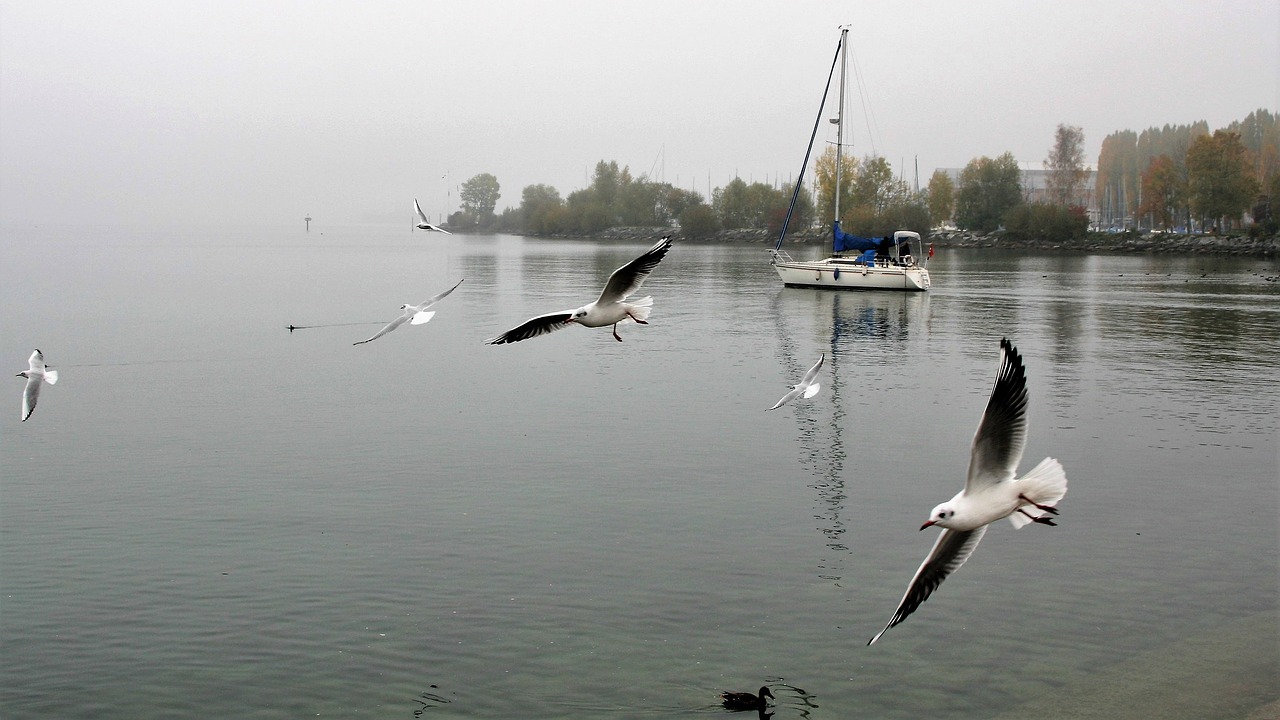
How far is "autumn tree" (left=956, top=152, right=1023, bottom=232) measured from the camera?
565ft

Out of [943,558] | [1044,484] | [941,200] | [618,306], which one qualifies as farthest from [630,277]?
[941,200]

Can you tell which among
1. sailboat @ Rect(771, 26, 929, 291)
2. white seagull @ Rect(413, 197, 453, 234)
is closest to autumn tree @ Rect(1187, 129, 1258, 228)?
sailboat @ Rect(771, 26, 929, 291)

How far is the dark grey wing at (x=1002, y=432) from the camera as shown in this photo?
28.4 ft

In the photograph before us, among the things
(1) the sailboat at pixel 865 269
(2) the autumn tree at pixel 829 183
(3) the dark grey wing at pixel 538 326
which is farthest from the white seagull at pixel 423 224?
(2) the autumn tree at pixel 829 183

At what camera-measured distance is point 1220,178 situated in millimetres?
143500

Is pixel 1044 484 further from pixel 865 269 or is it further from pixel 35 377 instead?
pixel 865 269

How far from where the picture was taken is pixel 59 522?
19.0 m

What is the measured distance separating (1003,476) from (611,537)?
994cm

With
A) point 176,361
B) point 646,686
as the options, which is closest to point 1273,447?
point 646,686

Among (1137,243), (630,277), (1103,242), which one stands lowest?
(630,277)

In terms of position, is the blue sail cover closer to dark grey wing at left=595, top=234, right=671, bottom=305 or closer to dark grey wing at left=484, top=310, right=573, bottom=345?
dark grey wing at left=484, top=310, right=573, bottom=345

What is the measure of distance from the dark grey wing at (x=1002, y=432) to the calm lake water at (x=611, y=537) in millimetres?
4701

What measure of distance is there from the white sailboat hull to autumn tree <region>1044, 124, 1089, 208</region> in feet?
409

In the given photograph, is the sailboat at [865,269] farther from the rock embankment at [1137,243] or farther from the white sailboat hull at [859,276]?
the rock embankment at [1137,243]
